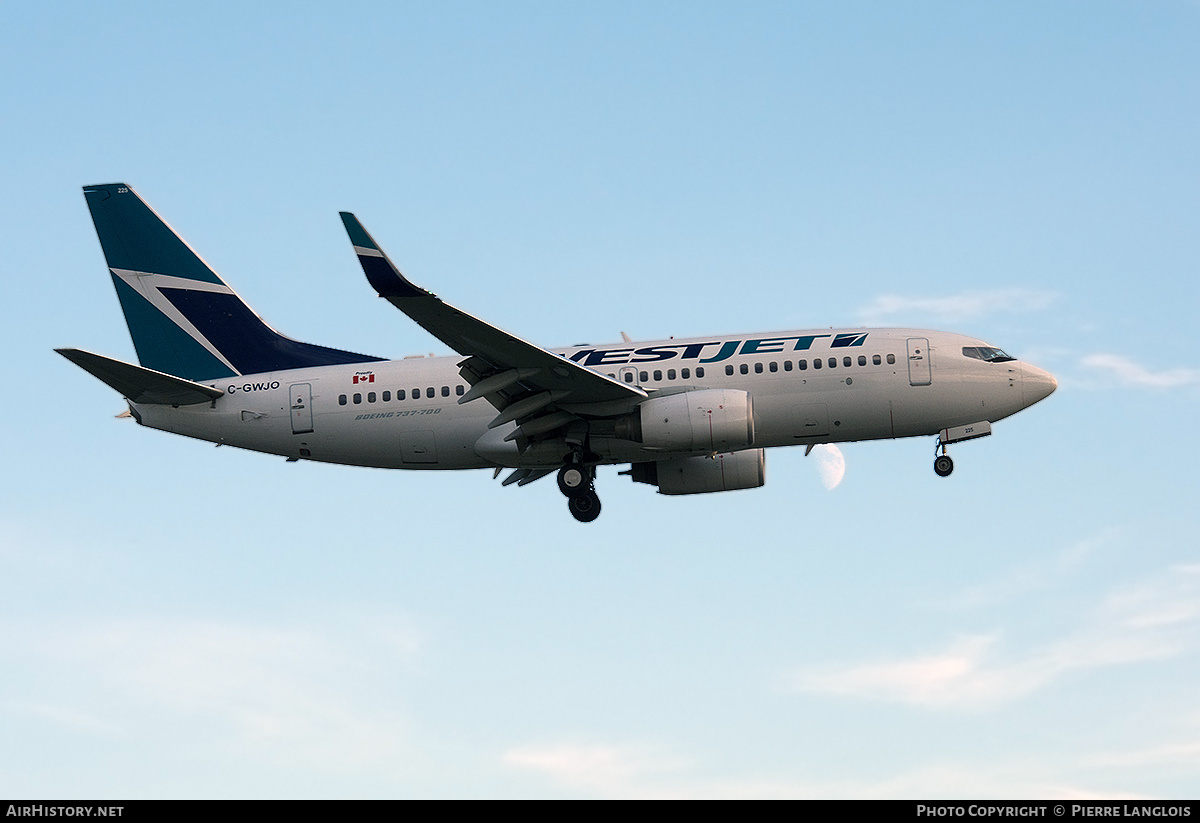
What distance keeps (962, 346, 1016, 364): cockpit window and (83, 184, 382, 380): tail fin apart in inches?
687

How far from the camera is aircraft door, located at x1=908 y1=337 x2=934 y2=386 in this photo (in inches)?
1368

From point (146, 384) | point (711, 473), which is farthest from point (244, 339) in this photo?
point (711, 473)

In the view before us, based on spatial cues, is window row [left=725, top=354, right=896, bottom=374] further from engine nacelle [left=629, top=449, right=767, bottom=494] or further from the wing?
engine nacelle [left=629, top=449, right=767, bottom=494]

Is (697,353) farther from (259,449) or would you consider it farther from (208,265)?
(208,265)

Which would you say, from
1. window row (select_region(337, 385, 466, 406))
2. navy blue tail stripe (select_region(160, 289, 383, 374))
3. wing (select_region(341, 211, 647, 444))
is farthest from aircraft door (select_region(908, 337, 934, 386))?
navy blue tail stripe (select_region(160, 289, 383, 374))

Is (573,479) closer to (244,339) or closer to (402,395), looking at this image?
(402,395)

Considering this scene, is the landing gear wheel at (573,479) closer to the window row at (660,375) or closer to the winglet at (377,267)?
the window row at (660,375)

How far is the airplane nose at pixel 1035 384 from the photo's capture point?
1394 inches

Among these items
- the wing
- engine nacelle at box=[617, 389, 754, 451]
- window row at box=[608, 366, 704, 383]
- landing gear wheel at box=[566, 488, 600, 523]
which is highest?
window row at box=[608, 366, 704, 383]

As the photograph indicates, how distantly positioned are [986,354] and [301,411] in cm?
1958

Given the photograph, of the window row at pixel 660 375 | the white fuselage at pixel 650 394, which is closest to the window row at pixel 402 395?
the white fuselage at pixel 650 394

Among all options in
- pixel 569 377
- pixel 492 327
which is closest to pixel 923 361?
pixel 569 377

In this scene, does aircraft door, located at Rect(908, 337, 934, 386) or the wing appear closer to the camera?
the wing
